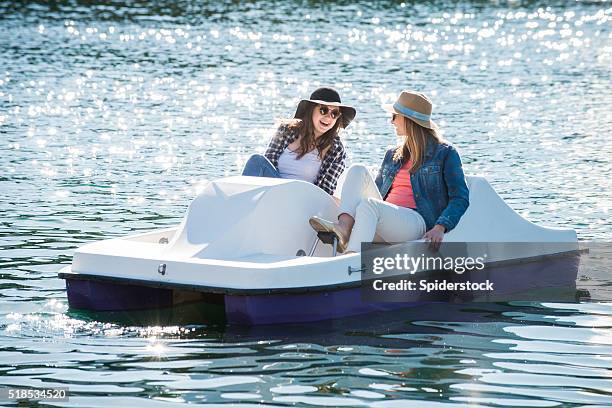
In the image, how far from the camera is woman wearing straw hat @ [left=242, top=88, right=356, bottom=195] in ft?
35.8

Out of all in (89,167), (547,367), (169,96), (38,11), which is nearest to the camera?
(547,367)

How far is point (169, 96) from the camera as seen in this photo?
88.4ft

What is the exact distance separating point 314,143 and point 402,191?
785 mm

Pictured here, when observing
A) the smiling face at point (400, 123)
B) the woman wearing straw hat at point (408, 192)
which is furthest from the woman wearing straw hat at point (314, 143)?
the smiling face at point (400, 123)

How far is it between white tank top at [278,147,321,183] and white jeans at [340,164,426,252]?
74 centimetres

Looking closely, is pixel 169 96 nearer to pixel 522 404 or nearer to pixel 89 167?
pixel 89 167

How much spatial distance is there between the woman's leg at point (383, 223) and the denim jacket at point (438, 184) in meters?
0.12

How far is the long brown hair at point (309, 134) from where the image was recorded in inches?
432

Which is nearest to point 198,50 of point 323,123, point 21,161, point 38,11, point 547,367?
point 38,11

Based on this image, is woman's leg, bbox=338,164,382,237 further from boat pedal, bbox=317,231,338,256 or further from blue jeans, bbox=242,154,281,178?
blue jeans, bbox=242,154,281,178

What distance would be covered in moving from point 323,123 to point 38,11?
38283mm

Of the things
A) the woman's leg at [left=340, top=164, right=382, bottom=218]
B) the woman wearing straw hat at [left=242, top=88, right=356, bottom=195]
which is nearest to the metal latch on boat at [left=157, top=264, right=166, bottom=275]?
the woman's leg at [left=340, top=164, right=382, bottom=218]

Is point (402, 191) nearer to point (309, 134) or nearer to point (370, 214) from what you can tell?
point (370, 214)

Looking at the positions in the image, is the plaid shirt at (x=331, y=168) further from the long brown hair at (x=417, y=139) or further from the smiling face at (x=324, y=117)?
the long brown hair at (x=417, y=139)
